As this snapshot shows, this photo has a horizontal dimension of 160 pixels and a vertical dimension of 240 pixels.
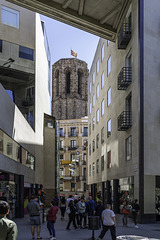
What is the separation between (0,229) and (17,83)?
23588 mm

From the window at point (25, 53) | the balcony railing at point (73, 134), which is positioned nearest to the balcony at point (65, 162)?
the balcony railing at point (73, 134)

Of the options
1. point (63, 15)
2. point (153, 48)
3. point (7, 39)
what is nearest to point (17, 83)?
point (7, 39)

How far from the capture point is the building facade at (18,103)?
22125mm

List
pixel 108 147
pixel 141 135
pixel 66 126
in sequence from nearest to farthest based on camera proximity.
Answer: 1. pixel 141 135
2. pixel 108 147
3. pixel 66 126

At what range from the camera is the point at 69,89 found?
10969 cm

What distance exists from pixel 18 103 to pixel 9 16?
7164 mm

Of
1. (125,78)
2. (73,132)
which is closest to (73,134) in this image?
(73,132)

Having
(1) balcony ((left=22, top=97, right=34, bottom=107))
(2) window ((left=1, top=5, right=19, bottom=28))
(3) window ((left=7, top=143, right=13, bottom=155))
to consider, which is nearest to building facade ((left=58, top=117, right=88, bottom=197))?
(1) balcony ((left=22, top=97, right=34, bottom=107))

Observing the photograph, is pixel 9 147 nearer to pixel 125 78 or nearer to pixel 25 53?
pixel 125 78

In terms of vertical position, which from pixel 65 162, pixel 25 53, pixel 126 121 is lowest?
pixel 65 162

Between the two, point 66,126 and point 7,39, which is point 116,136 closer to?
point 7,39

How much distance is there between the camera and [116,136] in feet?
102

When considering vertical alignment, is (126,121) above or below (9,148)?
above

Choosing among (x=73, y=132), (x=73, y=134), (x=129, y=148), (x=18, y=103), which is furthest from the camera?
(x=73, y=132)
